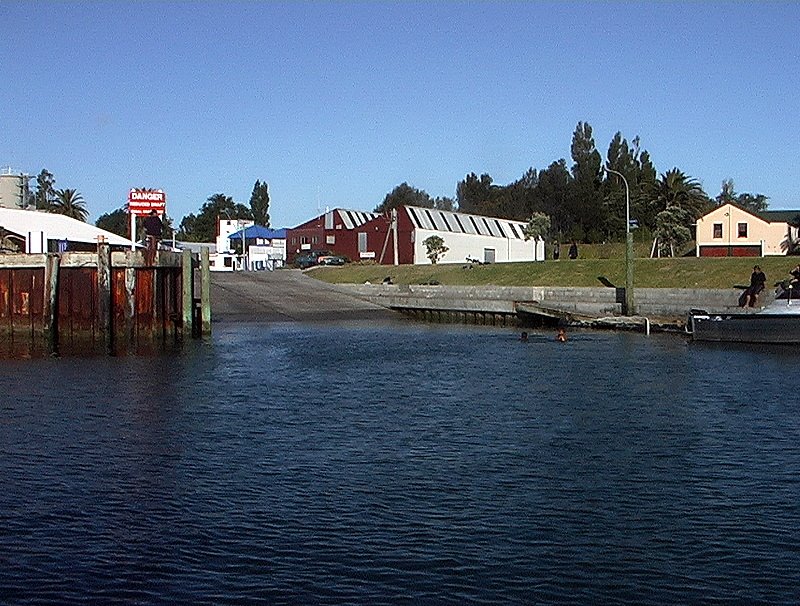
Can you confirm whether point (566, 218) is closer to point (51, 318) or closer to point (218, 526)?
point (51, 318)

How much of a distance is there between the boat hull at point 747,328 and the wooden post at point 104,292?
25570 mm

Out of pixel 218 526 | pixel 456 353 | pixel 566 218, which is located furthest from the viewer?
pixel 566 218

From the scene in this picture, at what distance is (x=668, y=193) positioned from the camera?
347ft

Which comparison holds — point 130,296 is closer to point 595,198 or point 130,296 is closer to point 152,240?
point 152,240

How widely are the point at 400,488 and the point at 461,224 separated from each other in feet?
308

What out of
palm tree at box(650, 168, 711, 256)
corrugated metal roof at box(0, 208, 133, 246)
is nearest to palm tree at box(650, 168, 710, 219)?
palm tree at box(650, 168, 711, 256)

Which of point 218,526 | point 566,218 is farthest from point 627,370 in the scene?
point 566,218

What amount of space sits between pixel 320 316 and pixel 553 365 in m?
29.6

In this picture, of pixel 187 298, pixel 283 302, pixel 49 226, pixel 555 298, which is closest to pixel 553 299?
pixel 555 298

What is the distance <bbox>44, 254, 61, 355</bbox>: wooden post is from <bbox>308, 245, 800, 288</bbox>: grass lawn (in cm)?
3371

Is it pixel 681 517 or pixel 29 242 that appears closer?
pixel 681 517

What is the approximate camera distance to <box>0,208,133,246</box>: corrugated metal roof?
66.9 metres

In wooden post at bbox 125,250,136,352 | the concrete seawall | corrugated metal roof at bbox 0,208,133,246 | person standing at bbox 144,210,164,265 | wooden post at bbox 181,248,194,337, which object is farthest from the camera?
corrugated metal roof at bbox 0,208,133,246

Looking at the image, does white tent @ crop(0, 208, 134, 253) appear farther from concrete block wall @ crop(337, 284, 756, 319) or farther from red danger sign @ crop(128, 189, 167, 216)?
concrete block wall @ crop(337, 284, 756, 319)
